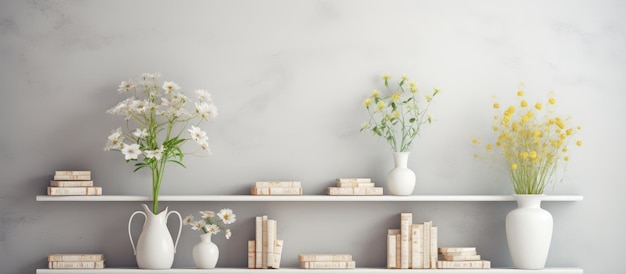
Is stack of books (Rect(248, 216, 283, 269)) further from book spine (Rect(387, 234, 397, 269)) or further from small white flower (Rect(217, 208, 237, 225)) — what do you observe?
book spine (Rect(387, 234, 397, 269))

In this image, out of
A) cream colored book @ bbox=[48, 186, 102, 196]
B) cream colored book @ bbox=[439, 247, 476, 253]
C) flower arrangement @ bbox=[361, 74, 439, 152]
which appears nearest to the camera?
cream colored book @ bbox=[48, 186, 102, 196]

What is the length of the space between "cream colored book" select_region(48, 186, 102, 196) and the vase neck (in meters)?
2.25

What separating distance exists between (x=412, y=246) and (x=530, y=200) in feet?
2.21

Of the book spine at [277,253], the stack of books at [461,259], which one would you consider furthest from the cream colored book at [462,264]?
the book spine at [277,253]

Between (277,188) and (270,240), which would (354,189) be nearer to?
(277,188)

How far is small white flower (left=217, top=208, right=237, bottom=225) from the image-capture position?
401 cm

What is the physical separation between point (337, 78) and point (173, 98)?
912 mm

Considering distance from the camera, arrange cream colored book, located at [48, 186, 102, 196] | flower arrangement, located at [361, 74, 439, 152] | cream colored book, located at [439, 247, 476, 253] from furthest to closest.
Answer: flower arrangement, located at [361, 74, 439, 152] → cream colored book, located at [439, 247, 476, 253] → cream colored book, located at [48, 186, 102, 196]

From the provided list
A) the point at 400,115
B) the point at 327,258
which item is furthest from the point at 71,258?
the point at 400,115

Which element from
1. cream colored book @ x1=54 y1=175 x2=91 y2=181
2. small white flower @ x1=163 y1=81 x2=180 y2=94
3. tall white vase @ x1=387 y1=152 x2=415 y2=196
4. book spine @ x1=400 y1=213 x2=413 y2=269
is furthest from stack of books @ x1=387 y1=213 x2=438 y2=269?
cream colored book @ x1=54 y1=175 x2=91 y2=181

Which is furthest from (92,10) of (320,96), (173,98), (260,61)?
(320,96)

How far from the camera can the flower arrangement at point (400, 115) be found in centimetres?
418

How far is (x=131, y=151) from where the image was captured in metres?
3.89

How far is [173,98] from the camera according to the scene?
4043 mm
